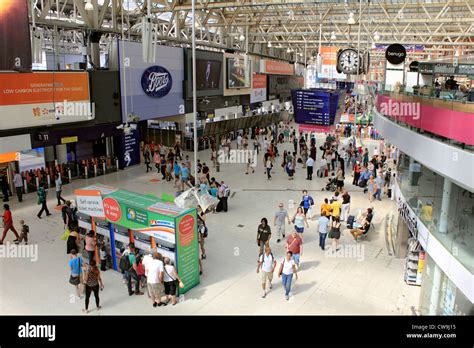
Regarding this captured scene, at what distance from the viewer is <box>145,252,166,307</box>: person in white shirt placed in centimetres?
912

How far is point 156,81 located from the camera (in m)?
23.8

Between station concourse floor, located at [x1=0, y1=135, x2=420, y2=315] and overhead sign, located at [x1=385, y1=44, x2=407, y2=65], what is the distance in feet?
21.7

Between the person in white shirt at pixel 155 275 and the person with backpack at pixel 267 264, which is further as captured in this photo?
the person with backpack at pixel 267 264

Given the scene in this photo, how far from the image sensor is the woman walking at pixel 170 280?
9.31 metres

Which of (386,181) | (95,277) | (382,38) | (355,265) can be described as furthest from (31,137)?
(382,38)

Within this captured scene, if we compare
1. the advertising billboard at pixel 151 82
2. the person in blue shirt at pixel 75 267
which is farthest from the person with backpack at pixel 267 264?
the advertising billboard at pixel 151 82

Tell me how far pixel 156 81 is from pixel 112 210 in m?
14.4

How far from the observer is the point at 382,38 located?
4938cm

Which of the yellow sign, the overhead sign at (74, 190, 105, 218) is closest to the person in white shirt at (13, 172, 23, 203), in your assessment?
the yellow sign

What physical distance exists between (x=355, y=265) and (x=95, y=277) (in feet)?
23.1

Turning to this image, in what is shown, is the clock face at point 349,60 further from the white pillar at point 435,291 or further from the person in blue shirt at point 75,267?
the person in blue shirt at point 75,267

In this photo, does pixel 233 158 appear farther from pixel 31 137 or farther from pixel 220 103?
pixel 31 137

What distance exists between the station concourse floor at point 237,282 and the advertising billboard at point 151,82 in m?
8.68
